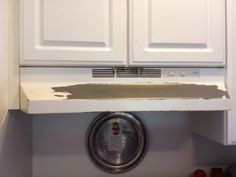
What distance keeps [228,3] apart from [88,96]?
2.51 ft

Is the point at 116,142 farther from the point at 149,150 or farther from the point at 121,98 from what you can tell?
the point at 121,98

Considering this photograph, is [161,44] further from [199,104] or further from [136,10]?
[199,104]

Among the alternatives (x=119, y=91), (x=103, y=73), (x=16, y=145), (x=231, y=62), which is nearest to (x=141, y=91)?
(x=119, y=91)

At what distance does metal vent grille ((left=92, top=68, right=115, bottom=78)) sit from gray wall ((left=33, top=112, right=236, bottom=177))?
43cm

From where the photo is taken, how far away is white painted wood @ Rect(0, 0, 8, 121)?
3.72 ft

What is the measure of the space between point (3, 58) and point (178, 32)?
73 centimetres

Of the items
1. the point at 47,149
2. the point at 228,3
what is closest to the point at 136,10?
the point at 228,3

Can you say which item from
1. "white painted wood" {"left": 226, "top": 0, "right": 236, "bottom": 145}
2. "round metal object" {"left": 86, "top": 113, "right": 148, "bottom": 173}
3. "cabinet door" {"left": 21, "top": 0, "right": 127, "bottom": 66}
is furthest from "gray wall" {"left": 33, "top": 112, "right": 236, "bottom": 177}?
"cabinet door" {"left": 21, "top": 0, "right": 127, "bottom": 66}

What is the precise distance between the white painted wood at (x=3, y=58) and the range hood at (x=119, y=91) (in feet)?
0.22

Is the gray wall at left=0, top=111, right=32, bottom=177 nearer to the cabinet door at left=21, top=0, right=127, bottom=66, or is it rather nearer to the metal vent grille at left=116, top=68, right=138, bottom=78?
the cabinet door at left=21, top=0, right=127, bottom=66

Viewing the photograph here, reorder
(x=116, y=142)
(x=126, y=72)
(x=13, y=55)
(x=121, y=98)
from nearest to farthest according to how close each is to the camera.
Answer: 1. (x=121, y=98)
2. (x=13, y=55)
3. (x=126, y=72)
4. (x=116, y=142)

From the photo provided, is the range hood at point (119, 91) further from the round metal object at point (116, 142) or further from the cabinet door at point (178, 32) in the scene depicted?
the round metal object at point (116, 142)

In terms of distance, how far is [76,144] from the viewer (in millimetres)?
1657

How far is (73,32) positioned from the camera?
4.14 feet
